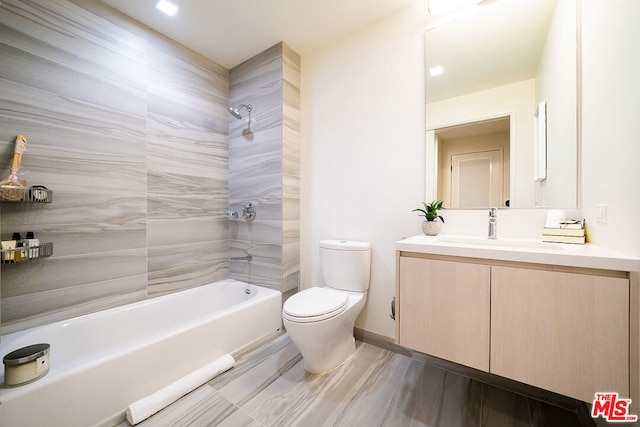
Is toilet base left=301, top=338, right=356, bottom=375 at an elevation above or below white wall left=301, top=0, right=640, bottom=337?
below

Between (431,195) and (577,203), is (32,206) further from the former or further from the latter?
(577,203)

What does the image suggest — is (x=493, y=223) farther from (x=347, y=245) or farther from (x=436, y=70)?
(x=436, y=70)

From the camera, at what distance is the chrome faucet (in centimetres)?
141

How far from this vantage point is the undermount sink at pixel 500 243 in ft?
3.96

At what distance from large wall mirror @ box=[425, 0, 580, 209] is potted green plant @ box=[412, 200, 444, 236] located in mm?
80

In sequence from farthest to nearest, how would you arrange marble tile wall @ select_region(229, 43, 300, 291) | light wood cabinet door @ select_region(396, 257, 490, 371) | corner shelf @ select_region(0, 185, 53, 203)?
marble tile wall @ select_region(229, 43, 300, 291) → corner shelf @ select_region(0, 185, 53, 203) → light wood cabinet door @ select_region(396, 257, 490, 371)

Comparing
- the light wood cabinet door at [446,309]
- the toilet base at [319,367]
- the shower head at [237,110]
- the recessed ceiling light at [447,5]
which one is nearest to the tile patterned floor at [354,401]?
the toilet base at [319,367]

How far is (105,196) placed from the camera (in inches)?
63.8


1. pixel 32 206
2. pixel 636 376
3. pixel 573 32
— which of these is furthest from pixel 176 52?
pixel 636 376

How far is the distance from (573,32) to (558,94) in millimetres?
298

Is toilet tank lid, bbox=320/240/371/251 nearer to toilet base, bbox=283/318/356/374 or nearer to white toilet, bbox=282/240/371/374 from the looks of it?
white toilet, bbox=282/240/371/374

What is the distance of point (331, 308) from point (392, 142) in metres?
1.22

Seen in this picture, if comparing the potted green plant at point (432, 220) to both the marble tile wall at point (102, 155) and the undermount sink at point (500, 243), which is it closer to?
the undermount sink at point (500, 243)

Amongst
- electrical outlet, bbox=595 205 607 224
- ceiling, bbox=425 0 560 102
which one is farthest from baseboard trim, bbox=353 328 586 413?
ceiling, bbox=425 0 560 102
